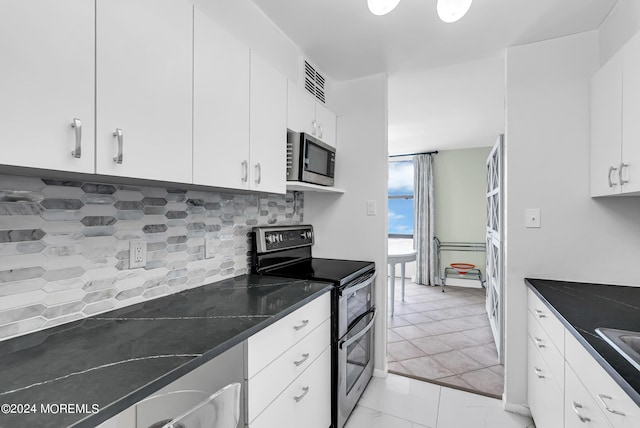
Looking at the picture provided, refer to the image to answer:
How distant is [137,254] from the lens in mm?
1310

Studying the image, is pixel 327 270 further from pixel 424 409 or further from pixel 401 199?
pixel 401 199

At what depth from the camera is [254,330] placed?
3.50 ft

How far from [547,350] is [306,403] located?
48.3 inches

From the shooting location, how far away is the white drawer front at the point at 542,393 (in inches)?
53.4

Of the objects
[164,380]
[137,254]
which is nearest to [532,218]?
[164,380]

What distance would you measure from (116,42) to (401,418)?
2.35 metres

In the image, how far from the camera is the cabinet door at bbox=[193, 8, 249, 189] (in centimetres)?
121

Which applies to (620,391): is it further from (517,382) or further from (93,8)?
(93,8)

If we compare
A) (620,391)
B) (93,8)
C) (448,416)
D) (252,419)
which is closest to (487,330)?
(448,416)

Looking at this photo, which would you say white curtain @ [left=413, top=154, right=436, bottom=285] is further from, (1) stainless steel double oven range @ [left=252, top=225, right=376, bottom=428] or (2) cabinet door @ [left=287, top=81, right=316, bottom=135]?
(2) cabinet door @ [left=287, top=81, right=316, bottom=135]

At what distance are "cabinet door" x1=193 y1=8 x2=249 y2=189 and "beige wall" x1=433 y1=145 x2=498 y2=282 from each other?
4690 mm

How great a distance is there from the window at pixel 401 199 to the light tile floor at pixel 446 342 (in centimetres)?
156

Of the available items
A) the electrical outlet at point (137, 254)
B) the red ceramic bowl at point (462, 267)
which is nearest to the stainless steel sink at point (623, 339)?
the electrical outlet at point (137, 254)

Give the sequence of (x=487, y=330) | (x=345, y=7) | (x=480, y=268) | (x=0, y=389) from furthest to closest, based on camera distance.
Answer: (x=480, y=268), (x=487, y=330), (x=345, y=7), (x=0, y=389)
